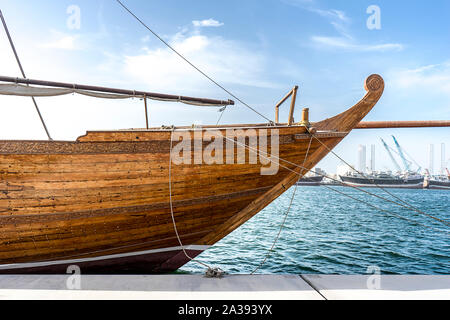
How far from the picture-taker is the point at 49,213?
356 centimetres

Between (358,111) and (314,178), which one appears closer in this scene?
(358,111)

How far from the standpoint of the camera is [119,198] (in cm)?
376

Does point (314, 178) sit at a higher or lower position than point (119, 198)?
lower

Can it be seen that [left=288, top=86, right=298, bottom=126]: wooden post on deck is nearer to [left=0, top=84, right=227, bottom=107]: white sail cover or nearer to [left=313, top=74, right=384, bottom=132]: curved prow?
[left=313, top=74, right=384, bottom=132]: curved prow

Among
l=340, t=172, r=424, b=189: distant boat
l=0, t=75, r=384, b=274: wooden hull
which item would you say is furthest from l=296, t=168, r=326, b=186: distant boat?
l=340, t=172, r=424, b=189: distant boat

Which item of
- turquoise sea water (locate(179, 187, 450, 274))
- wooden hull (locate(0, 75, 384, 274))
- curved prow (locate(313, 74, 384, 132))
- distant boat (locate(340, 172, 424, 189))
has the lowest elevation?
distant boat (locate(340, 172, 424, 189))

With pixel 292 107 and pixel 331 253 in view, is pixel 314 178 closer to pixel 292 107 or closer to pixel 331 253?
pixel 331 253

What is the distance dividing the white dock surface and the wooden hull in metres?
0.77

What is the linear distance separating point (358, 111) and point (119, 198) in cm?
422

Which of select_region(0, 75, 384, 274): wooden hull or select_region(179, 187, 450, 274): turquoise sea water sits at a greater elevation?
select_region(0, 75, 384, 274): wooden hull

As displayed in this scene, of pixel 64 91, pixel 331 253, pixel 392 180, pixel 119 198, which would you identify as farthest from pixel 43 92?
pixel 392 180

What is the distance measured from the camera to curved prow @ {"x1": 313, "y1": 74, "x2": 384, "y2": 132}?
4.51 meters

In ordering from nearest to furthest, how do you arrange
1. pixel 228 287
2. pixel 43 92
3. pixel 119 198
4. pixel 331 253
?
pixel 228 287
pixel 119 198
pixel 43 92
pixel 331 253

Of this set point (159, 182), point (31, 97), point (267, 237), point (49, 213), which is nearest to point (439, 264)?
point (267, 237)
